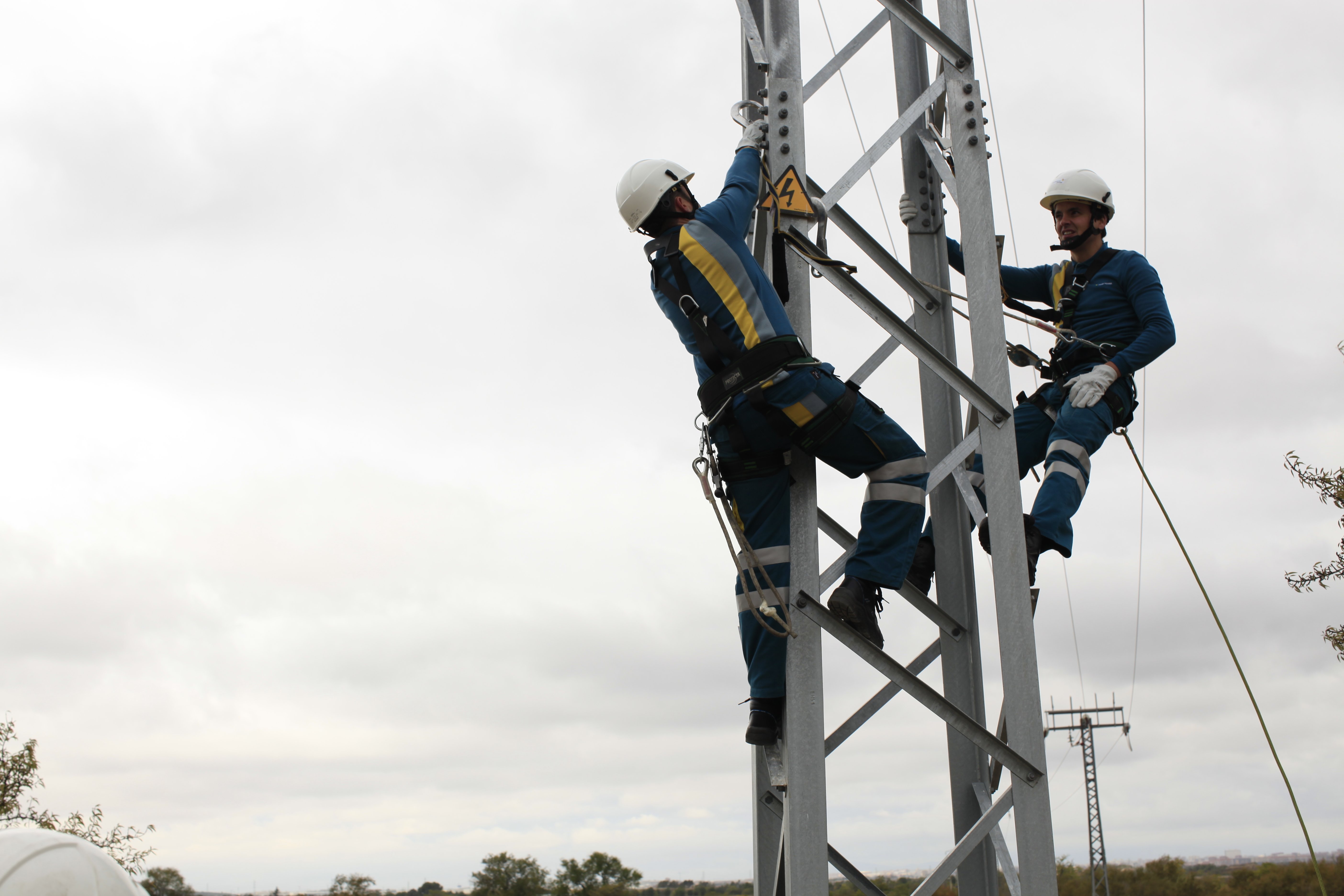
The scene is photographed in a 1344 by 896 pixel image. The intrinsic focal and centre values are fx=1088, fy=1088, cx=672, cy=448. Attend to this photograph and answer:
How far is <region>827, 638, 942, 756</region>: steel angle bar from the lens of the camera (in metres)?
4.66

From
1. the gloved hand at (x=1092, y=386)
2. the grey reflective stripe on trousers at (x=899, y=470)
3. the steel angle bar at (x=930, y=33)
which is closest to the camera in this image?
the grey reflective stripe on trousers at (x=899, y=470)

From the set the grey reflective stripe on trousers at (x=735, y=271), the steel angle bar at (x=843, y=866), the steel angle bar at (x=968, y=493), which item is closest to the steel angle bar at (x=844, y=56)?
the grey reflective stripe on trousers at (x=735, y=271)

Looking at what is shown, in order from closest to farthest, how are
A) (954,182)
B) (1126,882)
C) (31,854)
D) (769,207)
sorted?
(31,854) < (769,207) < (954,182) < (1126,882)

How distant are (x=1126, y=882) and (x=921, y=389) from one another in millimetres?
37569

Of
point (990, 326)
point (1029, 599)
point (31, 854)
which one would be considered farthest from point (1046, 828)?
point (31, 854)

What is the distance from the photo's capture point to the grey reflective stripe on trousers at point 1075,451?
5102 millimetres

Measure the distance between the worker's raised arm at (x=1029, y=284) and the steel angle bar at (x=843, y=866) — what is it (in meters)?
3.06

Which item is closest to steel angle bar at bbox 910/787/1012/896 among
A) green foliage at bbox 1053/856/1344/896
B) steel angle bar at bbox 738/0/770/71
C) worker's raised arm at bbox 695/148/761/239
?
worker's raised arm at bbox 695/148/761/239

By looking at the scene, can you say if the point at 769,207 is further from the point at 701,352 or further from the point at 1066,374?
the point at 1066,374

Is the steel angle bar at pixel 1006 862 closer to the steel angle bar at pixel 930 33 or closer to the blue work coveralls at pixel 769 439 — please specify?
the blue work coveralls at pixel 769 439

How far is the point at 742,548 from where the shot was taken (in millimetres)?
4262

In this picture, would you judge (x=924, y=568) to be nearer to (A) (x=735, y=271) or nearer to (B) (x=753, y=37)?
(A) (x=735, y=271)

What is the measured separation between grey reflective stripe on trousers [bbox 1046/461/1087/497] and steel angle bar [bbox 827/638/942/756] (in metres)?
0.94

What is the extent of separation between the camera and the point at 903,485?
432cm
